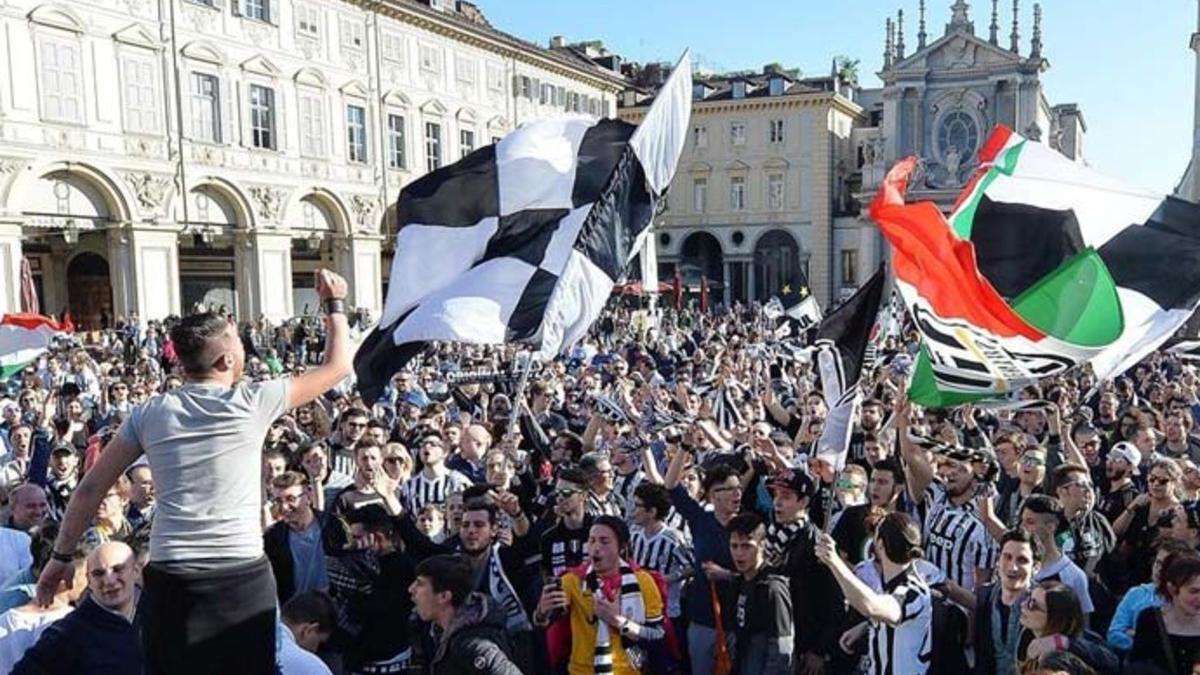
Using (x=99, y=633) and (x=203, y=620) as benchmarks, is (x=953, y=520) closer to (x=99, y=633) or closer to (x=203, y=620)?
(x=203, y=620)

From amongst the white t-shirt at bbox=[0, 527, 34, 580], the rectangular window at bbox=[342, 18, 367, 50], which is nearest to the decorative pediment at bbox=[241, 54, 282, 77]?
the rectangular window at bbox=[342, 18, 367, 50]

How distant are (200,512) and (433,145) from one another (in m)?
36.4

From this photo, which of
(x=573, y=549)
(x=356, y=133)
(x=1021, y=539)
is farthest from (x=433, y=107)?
(x=1021, y=539)

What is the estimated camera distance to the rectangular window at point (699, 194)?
5578 centimetres

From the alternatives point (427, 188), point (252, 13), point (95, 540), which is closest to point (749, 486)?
point (427, 188)

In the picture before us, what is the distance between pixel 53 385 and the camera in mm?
14609

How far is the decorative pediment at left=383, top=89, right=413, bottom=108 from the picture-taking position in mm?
35750

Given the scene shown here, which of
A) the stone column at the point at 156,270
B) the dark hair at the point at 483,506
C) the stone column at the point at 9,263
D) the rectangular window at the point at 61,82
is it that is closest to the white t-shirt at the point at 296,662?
the dark hair at the point at 483,506

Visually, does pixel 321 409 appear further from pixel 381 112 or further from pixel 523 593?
pixel 381 112

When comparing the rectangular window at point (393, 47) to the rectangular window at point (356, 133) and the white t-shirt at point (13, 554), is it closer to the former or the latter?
the rectangular window at point (356, 133)

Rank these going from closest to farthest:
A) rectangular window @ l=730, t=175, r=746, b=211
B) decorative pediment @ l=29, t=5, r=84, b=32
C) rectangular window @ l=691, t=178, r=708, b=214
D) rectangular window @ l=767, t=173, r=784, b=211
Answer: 1. decorative pediment @ l=29, t=5, r=84, b=32
2. rectangular window @ l=767, t=173, r=784, b=211
3. rectangular window @ l=730, t=175, r=746, b=211
4. rectangular window @ l=691, t=178, r=708, b=214

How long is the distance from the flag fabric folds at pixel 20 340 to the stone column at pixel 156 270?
51.2ft

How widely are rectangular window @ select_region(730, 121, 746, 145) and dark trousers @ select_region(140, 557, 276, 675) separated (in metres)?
53.4

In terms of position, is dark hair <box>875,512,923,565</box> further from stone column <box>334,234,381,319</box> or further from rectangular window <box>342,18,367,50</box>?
rectangular window <box>342,18,367,50</box>
